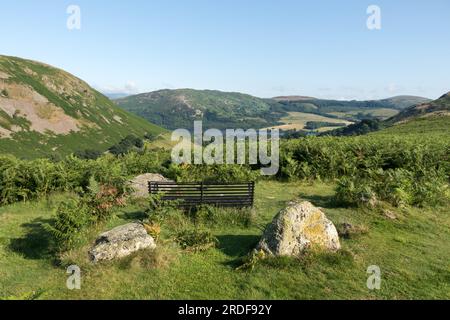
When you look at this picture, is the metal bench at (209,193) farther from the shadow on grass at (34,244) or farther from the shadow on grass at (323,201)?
the shadow on grass at (34,244)

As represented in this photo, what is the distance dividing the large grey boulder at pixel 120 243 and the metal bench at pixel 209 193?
10.2 ft

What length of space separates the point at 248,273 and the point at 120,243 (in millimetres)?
3851

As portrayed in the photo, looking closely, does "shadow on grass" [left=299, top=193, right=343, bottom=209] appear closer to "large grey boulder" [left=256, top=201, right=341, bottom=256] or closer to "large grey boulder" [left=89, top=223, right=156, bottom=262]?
"large grey boulder" [left=256, top=201, right=341, bottom=256]

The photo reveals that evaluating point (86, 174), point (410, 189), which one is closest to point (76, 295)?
point (86, 174)

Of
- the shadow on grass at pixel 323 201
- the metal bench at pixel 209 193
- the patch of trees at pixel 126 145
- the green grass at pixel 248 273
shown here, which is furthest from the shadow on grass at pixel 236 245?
the patch of trees at pixel 126 145

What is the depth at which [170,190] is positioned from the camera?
14859mm

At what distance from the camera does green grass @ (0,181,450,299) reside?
9164 millimetres

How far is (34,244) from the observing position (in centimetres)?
1235

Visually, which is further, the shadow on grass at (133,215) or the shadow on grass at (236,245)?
the shadow on grass at (133,215)

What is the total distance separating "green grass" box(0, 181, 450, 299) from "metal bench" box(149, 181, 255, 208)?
1.19 m

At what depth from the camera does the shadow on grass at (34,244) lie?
1170 centimetres

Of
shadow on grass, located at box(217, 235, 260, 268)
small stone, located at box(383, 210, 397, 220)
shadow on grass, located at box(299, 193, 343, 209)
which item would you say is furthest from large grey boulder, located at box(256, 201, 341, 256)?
shadow on grass, located at box(299, 193, 343, 209)
